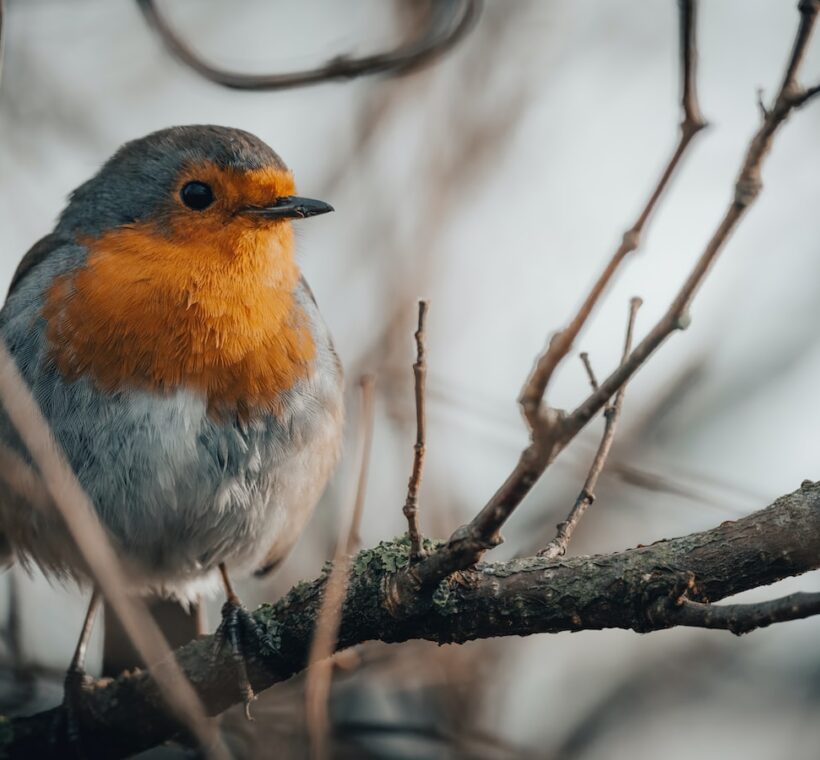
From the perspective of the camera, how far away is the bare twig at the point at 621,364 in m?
1.44

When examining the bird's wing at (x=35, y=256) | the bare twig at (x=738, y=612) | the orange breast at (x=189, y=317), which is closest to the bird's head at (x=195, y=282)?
the orange breast at (x=189, y=317)

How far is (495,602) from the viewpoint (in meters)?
2.45

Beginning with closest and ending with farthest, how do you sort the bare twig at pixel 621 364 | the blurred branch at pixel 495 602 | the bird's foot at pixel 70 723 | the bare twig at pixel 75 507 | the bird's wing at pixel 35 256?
the bare twig at pixel 621 364, the blurred branch at pixel 495 602, the bare twig at pixel 75 507, the bird's foot at pixel 70 723, the bird's wing at pixel 35 256

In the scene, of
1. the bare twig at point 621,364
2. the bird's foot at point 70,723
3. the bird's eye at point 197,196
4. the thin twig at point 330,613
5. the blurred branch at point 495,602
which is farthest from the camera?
the bird's eye at point 197,196

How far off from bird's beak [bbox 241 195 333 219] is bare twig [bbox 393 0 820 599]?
1580mm

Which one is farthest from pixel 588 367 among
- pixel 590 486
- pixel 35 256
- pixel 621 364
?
pixel 35 256

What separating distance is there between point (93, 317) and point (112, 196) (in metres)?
0.59

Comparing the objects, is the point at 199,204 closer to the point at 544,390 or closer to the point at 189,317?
the point at 189,317

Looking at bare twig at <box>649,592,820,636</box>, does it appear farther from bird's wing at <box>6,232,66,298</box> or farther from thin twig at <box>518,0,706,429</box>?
bird's wing at <box>6,232,66,298</box>

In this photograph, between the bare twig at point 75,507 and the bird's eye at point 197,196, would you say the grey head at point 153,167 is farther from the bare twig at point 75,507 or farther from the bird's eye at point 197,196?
the bare twig at point 75,507

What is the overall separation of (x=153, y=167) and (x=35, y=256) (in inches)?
22.8

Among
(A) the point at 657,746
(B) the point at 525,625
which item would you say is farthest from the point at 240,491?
(A) the point at 657,746

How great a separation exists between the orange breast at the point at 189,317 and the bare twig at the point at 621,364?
1.40 metres

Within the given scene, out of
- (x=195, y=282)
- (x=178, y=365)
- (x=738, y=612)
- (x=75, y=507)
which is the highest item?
(x=195, y=282)
